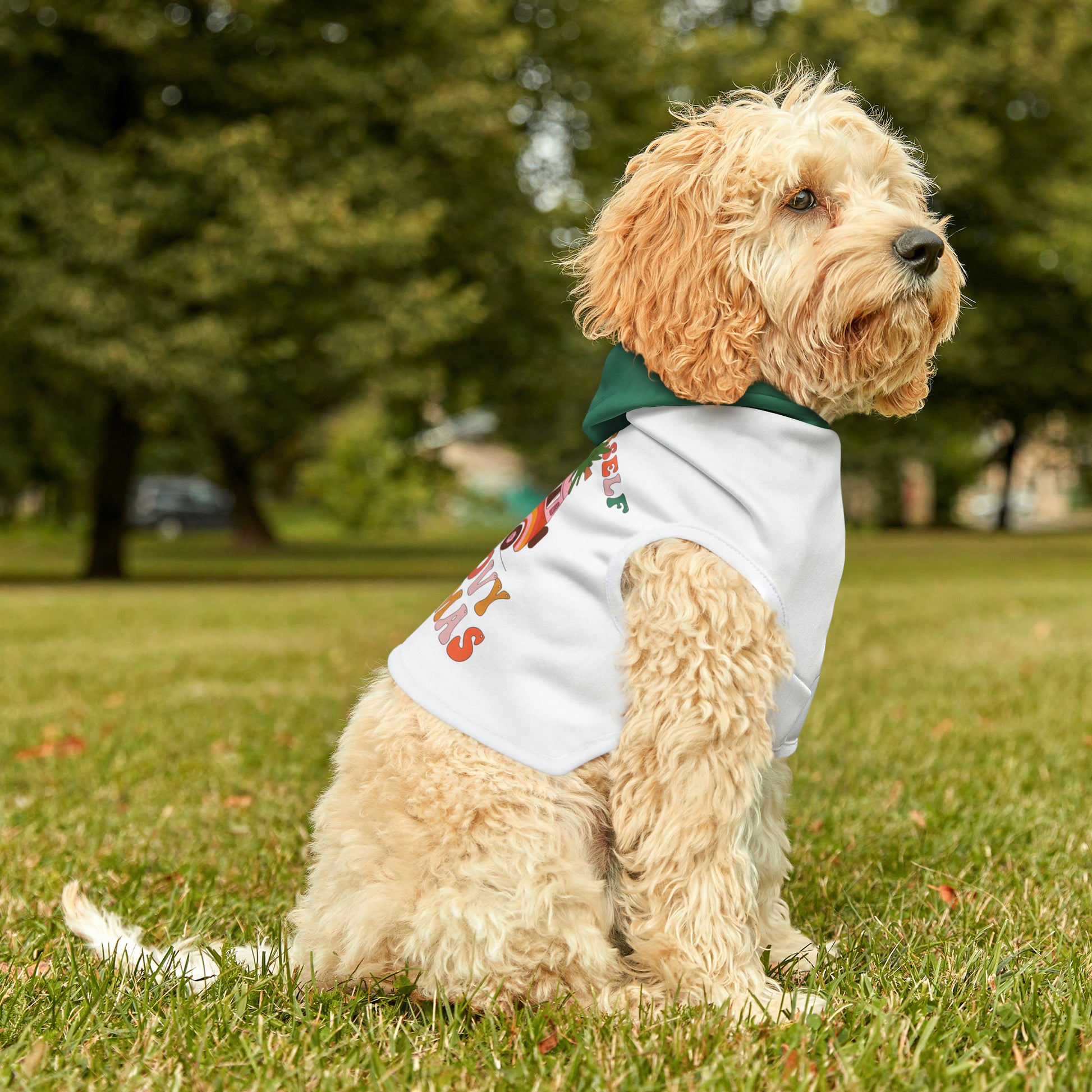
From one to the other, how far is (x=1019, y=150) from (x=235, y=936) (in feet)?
80.1

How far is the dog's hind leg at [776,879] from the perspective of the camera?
299 cm

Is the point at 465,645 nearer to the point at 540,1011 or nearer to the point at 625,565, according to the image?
the point at 625,565

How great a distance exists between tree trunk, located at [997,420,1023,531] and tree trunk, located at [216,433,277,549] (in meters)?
22.0

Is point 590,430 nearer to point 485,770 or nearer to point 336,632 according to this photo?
point 485,770

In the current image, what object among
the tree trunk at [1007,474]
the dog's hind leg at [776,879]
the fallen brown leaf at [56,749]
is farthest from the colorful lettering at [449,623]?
the tree trunk at [1007,474]

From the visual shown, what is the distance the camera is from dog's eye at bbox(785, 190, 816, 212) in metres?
2.76

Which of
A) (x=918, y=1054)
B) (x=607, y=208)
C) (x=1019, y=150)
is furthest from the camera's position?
(x=1019, y=150)

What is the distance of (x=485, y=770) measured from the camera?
2.64 meters

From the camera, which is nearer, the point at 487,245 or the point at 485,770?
the point at 485,770

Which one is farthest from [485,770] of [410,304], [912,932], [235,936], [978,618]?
[410,304]

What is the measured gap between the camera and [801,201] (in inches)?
109

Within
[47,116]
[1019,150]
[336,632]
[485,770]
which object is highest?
[1019,150]

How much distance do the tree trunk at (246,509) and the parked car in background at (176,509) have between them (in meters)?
14.9

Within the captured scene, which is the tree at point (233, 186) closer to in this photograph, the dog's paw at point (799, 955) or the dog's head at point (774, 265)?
the dog's head at point (774, 265)
